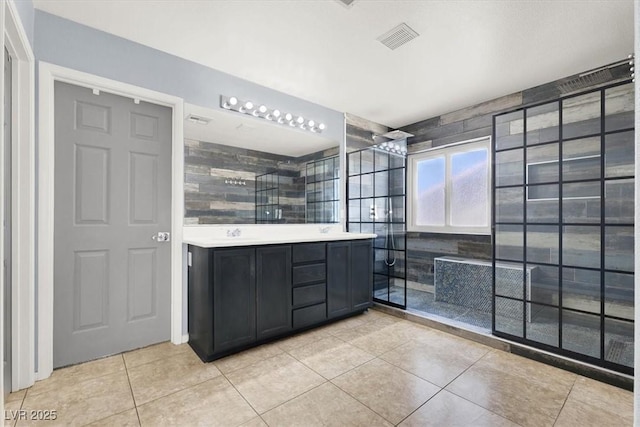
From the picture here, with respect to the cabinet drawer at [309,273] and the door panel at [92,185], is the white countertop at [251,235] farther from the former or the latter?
the door panel at [92,185]

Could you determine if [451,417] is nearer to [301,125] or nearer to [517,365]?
[517,365]

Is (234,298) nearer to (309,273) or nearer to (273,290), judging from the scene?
(273,290)

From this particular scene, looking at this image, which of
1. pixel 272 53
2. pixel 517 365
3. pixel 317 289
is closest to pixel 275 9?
pixel 272 53

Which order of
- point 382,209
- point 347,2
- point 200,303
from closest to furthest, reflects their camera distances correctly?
point 347,2
point 200,303
point 382,209

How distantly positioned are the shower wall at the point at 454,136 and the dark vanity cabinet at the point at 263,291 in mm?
1348

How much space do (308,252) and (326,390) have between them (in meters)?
1.21

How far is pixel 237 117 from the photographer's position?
2.92 metres

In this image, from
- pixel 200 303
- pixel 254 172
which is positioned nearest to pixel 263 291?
pixel 200 303

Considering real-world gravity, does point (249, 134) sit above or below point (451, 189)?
above

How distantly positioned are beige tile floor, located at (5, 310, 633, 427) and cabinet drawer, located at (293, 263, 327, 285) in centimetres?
58

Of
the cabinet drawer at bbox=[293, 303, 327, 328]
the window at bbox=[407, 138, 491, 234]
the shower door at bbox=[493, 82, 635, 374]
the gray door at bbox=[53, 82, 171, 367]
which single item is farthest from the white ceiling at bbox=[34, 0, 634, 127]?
the cabinet drawer at bbox=[293, 303, 327, 328]

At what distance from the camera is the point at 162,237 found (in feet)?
8.35

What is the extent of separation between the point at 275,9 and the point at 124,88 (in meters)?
1.31

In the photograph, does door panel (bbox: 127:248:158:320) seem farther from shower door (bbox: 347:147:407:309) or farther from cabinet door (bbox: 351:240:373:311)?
shower door (bbox: 347:147:407:309)
